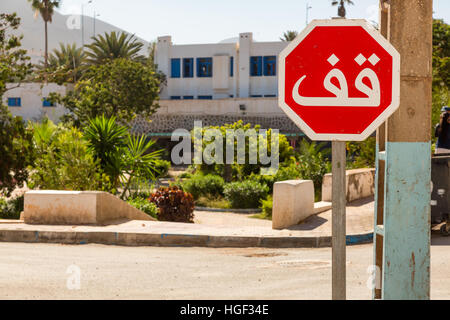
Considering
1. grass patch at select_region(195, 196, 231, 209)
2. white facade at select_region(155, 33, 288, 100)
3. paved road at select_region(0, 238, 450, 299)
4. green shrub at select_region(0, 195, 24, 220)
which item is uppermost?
white facade at select_region(155, 33, 288, 100)

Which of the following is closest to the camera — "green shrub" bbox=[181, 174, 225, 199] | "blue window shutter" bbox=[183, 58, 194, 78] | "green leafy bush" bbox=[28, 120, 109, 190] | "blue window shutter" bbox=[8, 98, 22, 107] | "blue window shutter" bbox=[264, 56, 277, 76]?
"green leafy bush" bbox=[28, 120, 109, 190]

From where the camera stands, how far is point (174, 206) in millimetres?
15375

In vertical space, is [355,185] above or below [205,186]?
above

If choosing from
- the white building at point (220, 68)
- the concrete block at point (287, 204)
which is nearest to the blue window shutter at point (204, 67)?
the white building at point (220, 68)

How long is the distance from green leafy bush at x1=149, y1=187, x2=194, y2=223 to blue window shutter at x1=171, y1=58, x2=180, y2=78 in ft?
131

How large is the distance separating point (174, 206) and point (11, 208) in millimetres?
5434

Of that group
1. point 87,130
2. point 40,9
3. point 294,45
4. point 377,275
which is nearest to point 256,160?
point 87,130

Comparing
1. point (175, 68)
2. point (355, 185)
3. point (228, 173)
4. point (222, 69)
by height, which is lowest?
point (228, 173)

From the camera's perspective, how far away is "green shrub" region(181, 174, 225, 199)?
22406mm

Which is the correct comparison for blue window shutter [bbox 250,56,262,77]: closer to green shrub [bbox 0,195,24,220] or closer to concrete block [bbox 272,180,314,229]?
green shrub [bbox 0,195,24,220]

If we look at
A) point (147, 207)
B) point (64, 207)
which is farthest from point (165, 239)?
point (147, 207)

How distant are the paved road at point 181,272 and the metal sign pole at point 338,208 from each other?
9.50ft

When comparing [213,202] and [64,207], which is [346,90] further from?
[213,202]

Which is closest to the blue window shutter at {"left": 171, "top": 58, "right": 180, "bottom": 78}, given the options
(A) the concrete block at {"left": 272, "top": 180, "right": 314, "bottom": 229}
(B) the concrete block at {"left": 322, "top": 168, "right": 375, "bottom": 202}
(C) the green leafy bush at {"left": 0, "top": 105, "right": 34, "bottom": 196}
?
(C) the green leafy bush at {"left": 0, "top": 105, "right": 34, "bottom": 196}
